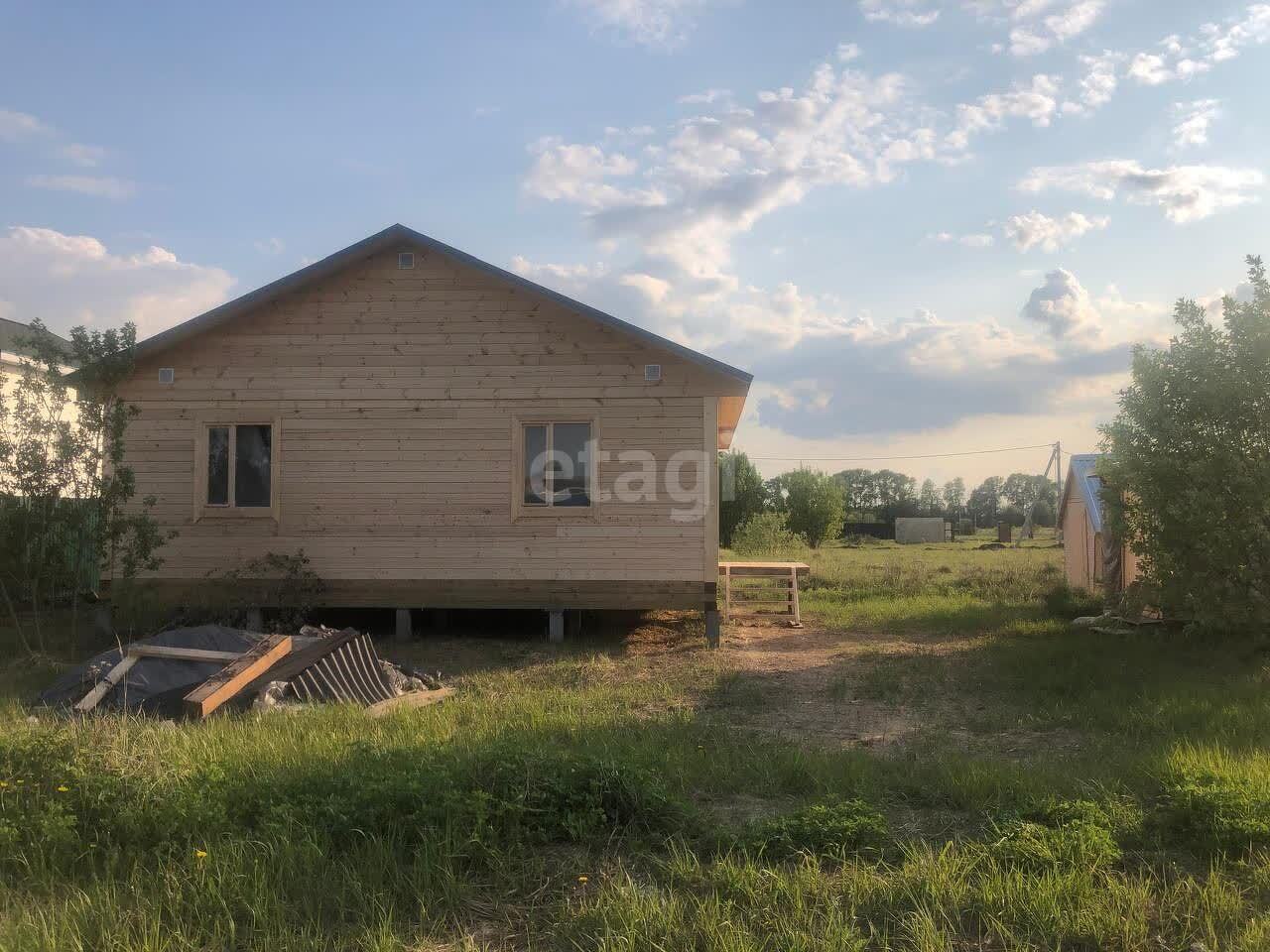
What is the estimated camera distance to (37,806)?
507 cm

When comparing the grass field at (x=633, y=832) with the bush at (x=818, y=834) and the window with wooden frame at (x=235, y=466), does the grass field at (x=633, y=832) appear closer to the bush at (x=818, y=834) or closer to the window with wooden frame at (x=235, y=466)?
the bush at (x=818, y=834)

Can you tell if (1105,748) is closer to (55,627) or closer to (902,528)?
(55,627)

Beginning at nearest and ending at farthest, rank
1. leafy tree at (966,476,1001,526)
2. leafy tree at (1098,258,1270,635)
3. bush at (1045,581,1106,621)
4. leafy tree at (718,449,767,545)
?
leafy tree at (1098,258,1270,635) → bush at (1045,581,1106,621) → leafy tree at (718,449,767,545) → leafy tree at (966,476,1001,526)


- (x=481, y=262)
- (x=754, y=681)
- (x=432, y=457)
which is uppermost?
(x=481, y=262)

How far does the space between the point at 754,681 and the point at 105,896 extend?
7203mm

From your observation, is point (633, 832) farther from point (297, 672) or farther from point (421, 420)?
point (421, 420)

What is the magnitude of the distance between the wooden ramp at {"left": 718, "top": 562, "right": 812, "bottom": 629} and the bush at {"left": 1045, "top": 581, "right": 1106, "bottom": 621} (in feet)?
13.5

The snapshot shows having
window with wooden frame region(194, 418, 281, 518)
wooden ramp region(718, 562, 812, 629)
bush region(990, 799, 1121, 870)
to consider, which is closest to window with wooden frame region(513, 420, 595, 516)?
window with wooden frame region(194, 418, 281, 518)

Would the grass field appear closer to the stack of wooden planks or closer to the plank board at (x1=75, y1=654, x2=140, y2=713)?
the plank board at (x1=75, y1=654, x2=140, y2=713)

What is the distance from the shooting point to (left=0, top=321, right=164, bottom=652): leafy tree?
36.1ft

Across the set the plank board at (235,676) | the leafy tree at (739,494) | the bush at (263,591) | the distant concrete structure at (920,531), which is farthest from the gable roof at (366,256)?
the distant concrete structure at (920,531)

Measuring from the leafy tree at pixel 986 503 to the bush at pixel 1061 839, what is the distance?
72.9 metres

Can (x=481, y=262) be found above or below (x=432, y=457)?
above

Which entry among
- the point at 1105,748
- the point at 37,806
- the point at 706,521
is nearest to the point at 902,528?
the point at 706,521
